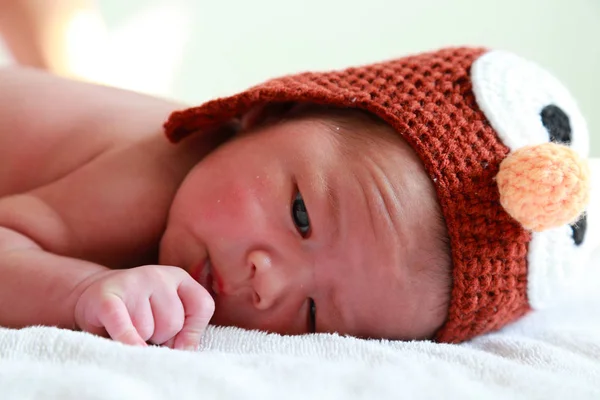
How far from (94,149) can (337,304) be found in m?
0.54

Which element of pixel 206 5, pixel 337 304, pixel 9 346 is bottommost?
pixel 337 304

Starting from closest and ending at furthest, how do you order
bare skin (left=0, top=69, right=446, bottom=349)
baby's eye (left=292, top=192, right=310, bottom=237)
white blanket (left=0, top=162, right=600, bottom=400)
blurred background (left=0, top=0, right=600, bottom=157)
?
white blanket (left=0, top=162, right=600, bottom=400), bare skin (left=0, top=69, right=446, bottom=349), baby's eye (left=292, top=192, right=310, bottom=237), blurred background (left=0, top=0, right=600, bottom=157)

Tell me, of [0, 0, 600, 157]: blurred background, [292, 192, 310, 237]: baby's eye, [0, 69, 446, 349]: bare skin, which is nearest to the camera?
[0, 69, 446, 349]: bare skin

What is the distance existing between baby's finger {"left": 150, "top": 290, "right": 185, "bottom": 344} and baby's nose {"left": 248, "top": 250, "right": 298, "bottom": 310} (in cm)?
14

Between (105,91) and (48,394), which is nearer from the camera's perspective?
(48,394)

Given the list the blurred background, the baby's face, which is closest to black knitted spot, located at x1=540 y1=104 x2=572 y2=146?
the baby's face

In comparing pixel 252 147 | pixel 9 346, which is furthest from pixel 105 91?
pixel 9 346

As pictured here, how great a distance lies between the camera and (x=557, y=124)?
3.30ft

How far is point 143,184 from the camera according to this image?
107cm

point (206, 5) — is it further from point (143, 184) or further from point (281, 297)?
point (281, 297)

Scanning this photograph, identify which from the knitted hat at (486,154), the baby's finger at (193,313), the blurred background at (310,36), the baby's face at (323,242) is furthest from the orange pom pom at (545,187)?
the blurred background at (310,36)

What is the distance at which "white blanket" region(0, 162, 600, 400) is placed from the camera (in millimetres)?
575

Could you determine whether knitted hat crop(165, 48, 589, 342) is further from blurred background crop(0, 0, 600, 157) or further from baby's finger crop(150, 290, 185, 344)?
blurred background crop(0, 0, 600, 157)

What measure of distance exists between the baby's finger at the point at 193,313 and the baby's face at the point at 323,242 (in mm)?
106
